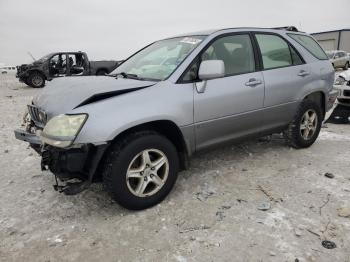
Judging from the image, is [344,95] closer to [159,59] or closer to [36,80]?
[159,59]

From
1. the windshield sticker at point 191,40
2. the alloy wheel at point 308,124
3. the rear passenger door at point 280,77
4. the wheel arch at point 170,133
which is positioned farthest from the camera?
the alloy wheel at point 308,124

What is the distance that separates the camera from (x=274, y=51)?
4391mm

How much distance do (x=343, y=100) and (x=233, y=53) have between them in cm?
405

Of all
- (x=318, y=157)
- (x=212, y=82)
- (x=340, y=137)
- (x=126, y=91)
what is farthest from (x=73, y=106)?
(x=340, y=137)

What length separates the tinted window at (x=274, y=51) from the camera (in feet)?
13.9

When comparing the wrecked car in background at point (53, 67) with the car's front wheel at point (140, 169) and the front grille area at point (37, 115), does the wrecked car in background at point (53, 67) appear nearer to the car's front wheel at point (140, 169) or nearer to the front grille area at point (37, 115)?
the front grille area at point (37, 115)

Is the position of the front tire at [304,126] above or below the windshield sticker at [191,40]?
below

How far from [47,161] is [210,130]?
65.9 inches

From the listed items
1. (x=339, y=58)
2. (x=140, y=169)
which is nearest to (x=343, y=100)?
(x=140, y=169)

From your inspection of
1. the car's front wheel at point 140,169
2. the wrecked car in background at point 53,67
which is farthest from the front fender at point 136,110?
the wrecked car in background at point 53,67

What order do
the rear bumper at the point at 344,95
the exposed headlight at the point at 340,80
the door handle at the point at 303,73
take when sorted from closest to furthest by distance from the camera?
the door handle at the point at 303,73
the rear bumper at the point at 344,95
the exposed headlight at the point at 340,80

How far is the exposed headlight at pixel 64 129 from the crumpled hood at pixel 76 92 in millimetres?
128

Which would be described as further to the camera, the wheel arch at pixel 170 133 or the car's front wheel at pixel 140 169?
the wheel arch at pixel 170 133

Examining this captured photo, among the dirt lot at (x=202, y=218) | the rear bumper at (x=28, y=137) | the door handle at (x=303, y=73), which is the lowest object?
the dirt lot at (x=202, y=218)
